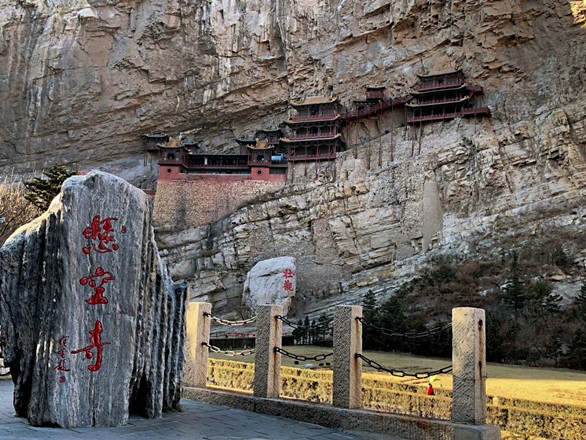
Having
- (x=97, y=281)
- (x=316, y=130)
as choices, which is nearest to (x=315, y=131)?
(x=316, y=130)

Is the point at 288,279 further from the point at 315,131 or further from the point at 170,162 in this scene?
the point at 170,162

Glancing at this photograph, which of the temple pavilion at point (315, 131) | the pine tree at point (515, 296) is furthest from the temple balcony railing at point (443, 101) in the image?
the pine tree at point (515, 296)

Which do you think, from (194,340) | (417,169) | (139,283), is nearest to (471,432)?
(139,283)

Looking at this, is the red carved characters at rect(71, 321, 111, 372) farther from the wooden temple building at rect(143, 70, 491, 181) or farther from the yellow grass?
the wooden temple building at rect(143, 70, 491, 181)

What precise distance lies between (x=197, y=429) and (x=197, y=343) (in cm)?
233

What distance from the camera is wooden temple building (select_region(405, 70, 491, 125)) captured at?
2733 cm

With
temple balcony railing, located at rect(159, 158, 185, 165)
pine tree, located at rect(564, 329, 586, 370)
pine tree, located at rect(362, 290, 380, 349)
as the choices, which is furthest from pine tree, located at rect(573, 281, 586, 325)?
temple balcony railing, located at rect(159, 158, 185, 165)

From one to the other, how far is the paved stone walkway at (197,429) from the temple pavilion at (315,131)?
23599 millimetres

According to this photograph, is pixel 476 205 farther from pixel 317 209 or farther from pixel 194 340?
pixel 194 340

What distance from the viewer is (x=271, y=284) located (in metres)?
24.1

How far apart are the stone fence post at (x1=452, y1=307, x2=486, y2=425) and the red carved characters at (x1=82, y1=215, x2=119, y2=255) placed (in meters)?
3.61

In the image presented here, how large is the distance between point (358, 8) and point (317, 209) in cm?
1325

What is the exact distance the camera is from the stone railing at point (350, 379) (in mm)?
5371

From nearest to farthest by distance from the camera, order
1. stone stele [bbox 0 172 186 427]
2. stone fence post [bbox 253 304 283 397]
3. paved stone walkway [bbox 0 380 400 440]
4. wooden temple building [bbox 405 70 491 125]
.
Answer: paved stone walkway [bbox 0 380 400 440]
stone stele [bbox 0 172 186 427]
stone fence post [bbox 253 304 283 397]
wooden temple building [bbox 405 70 491 125]
